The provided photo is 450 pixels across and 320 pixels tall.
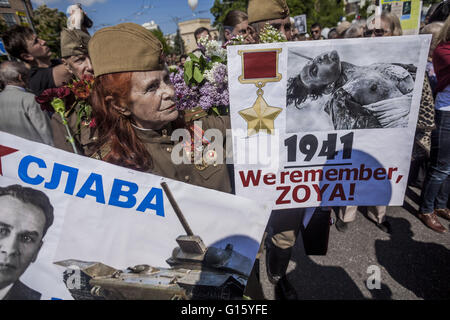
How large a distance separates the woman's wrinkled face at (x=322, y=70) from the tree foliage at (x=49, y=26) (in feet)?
85.5

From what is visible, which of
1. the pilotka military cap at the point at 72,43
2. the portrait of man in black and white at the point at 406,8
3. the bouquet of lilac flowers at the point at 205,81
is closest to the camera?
the bouquet of lilac flowers at the point at 205,81

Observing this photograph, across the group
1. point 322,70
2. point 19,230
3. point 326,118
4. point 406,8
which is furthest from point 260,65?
point 406,8

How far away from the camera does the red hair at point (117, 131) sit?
1.15 metres

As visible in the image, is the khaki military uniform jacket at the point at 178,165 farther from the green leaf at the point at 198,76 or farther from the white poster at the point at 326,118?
the green leaf at the point at 198,76

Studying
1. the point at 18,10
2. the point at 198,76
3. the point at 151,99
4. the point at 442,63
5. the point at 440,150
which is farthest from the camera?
the point at 18,10

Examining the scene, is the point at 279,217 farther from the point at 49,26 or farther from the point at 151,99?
the point at 49,26

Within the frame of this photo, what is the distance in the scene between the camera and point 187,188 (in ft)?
3.40

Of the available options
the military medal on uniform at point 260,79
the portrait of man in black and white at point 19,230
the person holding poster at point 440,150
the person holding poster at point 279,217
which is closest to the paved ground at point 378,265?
the person holding poster at point 440,150

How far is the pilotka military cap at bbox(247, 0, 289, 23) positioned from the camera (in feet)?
5.74

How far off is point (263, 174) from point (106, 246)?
84 centimetres

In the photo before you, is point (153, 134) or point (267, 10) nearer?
point (153, 134)

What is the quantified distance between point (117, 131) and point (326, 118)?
1.06 meters

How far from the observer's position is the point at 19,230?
963 millimetres

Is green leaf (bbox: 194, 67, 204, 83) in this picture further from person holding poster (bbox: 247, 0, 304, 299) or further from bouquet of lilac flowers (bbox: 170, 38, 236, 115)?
person holding poster (bbox: 247, 0, 304, 299)
